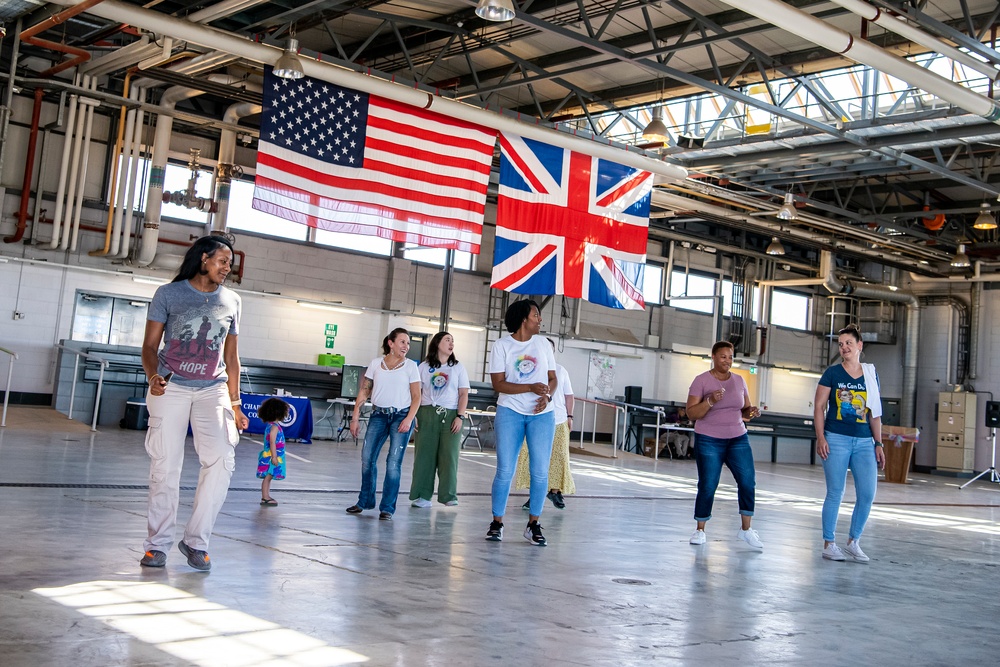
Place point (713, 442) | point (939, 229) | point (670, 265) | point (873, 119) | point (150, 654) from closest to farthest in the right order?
1. point (150, 654)
2. point (713, 442)
3. point (873, 119)
4. point (939, 229)
5. point (670, 265)

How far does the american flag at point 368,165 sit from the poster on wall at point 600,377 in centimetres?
1153

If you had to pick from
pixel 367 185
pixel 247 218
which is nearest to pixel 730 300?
pixel 247 218

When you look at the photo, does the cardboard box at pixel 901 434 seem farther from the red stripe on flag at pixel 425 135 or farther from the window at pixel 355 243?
the window at pixel 355 243

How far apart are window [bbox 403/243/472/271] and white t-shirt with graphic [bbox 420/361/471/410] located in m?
12.8

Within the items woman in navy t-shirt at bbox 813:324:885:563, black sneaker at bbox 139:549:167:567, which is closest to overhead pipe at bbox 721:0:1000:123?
woman in navy t-shirt at bbox 813:324:885:563

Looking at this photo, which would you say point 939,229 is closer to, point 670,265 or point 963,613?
point 670,265

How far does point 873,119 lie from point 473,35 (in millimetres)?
6163

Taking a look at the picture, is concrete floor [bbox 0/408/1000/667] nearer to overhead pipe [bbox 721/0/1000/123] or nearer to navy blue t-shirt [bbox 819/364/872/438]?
navy blue t-shirt [bbox 819/364/872/438]

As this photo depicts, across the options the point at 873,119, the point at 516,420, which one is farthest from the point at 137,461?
the point at 873,119

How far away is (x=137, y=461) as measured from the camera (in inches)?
416

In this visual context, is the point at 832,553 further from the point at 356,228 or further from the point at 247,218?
the point at 247,218

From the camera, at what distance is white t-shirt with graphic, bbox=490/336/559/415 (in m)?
6.62

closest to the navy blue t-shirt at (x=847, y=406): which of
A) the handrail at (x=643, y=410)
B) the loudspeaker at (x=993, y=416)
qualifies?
the handrail at (x=643, y=410)

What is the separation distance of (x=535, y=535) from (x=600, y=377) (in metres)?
18.5
